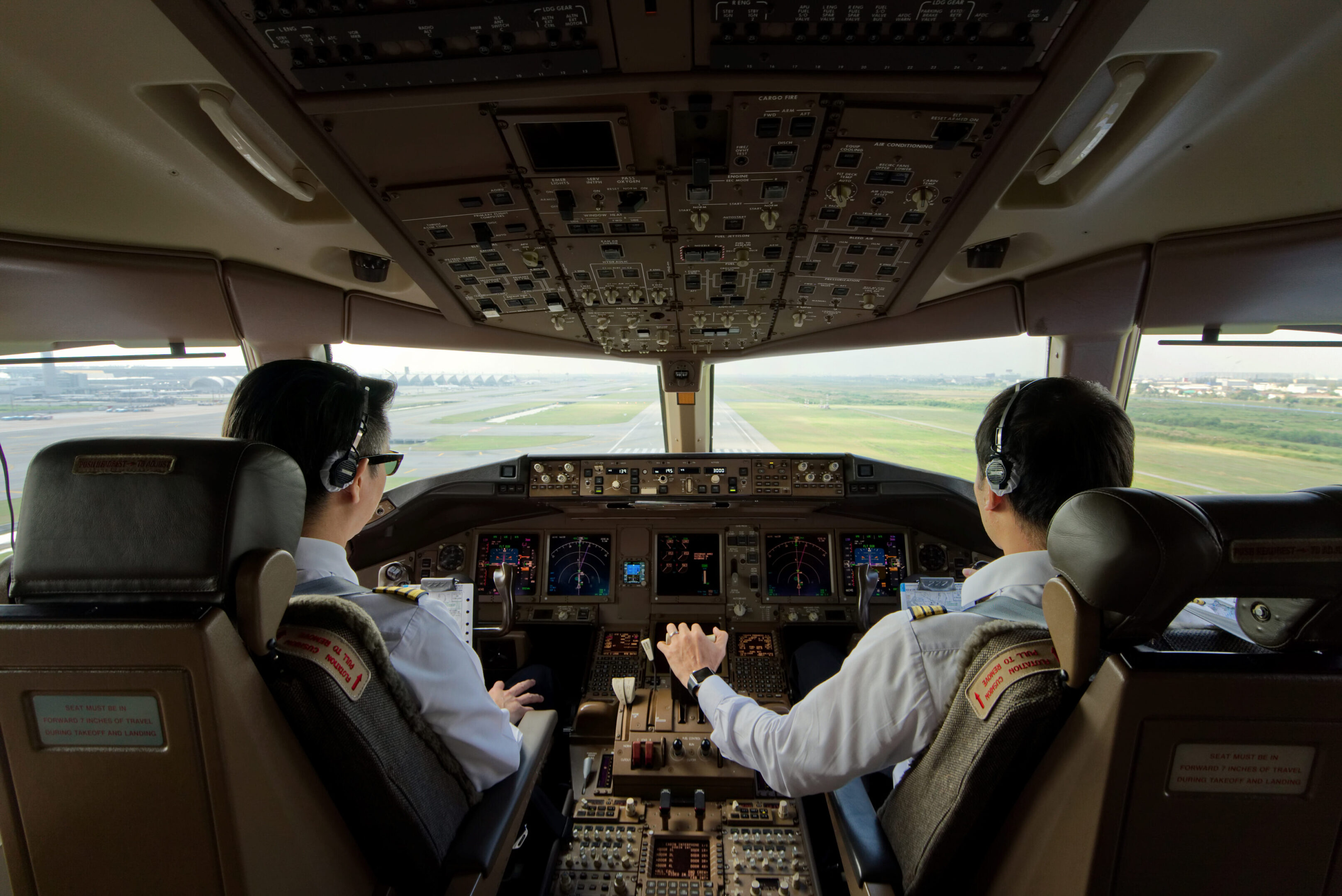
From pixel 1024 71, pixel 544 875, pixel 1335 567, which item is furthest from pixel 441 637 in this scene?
pixel 1024 71

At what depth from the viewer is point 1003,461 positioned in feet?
3.69

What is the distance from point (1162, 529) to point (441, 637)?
121cm

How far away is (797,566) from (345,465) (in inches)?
101

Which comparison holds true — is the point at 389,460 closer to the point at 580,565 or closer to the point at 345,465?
the point at 345,465

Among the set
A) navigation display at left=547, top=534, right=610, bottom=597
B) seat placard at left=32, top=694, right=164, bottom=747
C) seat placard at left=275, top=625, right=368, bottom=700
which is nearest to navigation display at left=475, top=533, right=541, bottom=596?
navigation display at left=547, top=534, right=610, bottom=597

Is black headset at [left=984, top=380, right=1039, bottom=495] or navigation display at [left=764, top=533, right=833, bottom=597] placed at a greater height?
black headset at [left=984, top=380, right=1039, bottom=495]

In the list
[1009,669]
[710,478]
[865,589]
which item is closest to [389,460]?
[1009,669]

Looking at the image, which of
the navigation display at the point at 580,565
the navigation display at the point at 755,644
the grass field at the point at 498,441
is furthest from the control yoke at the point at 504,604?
the navigation display at the point at 755,644

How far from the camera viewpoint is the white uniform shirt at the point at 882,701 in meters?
1.03

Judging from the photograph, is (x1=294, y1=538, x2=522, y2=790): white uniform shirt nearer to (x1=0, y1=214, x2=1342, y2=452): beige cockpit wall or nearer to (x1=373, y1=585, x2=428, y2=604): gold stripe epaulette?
(x1=373, y1=585, x2=428, y2=604): gold stripe epaulette

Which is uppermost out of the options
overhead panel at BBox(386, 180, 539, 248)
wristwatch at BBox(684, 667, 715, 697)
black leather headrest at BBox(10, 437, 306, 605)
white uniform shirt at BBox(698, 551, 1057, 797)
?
overhead panel at BBox(386, 180, 539, 248)

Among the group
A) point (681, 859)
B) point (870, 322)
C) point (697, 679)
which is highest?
point (870, 322)

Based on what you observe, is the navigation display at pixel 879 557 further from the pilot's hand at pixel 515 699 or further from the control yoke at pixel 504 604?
the pilot's hand at pixel 515 699

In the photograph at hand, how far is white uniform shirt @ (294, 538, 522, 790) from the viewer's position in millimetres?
1115
